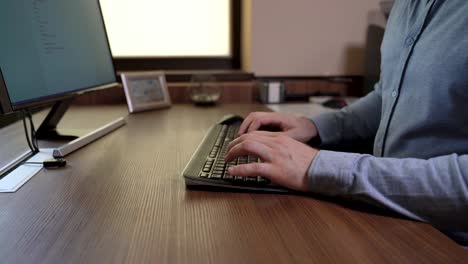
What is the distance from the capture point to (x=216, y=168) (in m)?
Answer: 0.63

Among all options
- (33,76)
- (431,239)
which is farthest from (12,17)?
(431,239)

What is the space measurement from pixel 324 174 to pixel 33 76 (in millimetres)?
666

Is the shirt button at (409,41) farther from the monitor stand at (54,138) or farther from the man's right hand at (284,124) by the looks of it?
the monitor stand at (54,138)

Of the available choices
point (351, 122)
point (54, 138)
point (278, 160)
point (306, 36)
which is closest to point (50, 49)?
point (54, 138)

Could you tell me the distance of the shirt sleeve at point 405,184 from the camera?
0.49 metres

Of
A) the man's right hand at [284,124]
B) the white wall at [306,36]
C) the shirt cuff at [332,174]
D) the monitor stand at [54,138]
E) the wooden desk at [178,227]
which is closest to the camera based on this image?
the wooden desk at [178,227]

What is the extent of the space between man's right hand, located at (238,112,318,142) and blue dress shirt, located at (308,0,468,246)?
180 millimetres

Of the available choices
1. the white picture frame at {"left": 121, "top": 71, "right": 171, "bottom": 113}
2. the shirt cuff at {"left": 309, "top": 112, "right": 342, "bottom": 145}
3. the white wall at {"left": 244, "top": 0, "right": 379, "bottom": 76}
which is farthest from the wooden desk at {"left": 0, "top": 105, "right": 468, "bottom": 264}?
the white wall at {"left": 244, "top": 0, "right": 379, "bottom": 76}

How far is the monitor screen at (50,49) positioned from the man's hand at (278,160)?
48cm

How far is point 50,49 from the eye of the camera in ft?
2.72

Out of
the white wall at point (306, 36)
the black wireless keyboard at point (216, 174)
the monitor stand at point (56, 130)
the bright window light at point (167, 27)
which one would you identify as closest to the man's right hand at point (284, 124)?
the black wireless keyboard at point (216, 174)

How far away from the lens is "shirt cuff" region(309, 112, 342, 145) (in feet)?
2.93

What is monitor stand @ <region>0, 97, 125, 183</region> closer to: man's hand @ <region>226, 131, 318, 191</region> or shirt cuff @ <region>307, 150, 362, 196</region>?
man's hand @ <region>226, 131, 318, 191</region>

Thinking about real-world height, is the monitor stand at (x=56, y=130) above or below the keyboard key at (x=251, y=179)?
below
